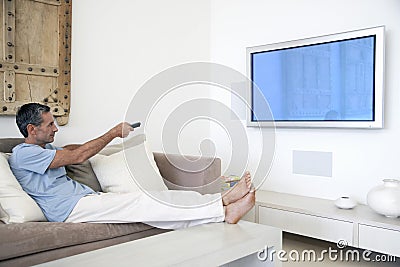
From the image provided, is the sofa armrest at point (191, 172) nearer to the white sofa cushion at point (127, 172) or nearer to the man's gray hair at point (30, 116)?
the white sofa cushion at point (127, 172)

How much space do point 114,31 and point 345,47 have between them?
69.9 inches

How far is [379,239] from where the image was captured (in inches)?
93.7

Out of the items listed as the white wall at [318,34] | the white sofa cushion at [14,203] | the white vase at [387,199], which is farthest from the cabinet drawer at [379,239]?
the white sofa cushion at [14,203]

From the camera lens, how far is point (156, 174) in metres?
2.64

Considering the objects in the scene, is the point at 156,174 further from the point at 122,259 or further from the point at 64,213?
the point at 122,259

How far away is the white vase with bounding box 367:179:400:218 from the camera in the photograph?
7.96ft

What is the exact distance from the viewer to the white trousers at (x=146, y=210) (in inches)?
81.0

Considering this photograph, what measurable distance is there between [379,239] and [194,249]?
4.18 feet

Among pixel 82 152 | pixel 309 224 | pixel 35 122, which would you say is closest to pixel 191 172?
pixel 82 152

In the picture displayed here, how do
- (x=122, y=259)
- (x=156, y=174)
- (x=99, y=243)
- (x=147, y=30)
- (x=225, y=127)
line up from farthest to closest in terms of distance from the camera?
1. (x=225, y=127)
2. (x=147, y=30)
3. (x=156, y=174)
4. (x=99, y=243)
5. (x=122, y=259)

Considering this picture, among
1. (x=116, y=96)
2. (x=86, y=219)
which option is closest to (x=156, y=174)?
(x=86, y=219)

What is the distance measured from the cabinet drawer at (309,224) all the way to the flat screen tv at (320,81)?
73cm

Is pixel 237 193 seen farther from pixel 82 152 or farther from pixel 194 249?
pixel 82 152

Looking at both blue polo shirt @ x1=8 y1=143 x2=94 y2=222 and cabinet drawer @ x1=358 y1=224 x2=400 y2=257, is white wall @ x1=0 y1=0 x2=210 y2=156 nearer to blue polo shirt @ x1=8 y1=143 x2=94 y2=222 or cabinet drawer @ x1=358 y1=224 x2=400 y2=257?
blue polo shirt @ x1=8 y1=143 x2=94 y2=222
